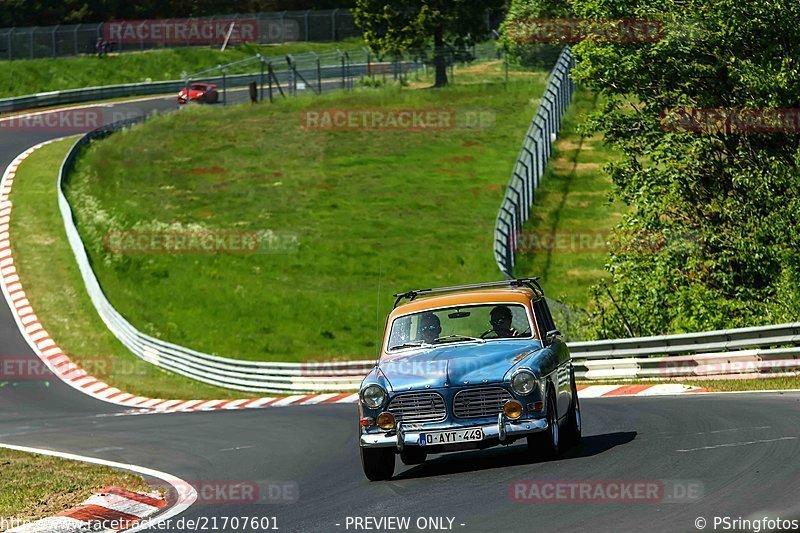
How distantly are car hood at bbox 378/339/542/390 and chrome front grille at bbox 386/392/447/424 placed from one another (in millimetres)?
87

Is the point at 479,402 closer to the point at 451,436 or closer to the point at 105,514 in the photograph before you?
the point at 451,436

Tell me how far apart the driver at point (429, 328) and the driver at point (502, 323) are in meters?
0.55

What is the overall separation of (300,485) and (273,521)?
2.26 meters

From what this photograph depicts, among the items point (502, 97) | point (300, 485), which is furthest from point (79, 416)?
point (502, 97)

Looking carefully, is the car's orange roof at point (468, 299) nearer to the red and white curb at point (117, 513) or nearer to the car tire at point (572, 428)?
the car tire at point (572, 428)

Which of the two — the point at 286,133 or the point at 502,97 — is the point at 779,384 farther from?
the point at 502,97

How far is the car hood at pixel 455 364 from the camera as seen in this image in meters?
11.6

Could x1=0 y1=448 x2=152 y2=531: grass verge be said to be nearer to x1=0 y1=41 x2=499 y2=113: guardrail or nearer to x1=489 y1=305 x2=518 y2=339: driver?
x1=489 y1=305 x2=518 y2=339: driver

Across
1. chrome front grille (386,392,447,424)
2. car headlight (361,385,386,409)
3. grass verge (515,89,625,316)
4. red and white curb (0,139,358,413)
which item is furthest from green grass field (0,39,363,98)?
chrome front grille (386,392,447,424)

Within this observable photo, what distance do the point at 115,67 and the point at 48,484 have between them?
71.5 m

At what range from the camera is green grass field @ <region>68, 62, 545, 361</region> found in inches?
1531

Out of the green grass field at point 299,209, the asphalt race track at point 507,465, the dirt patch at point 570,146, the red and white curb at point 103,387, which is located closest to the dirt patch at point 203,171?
the green grass field at point 299,209

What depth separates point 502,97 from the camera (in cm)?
6900

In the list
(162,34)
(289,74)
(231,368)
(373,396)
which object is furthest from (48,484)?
(162,34)
